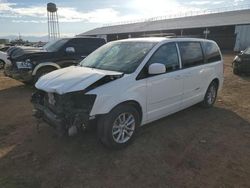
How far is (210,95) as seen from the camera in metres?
6.50

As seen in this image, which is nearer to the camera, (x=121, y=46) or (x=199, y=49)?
(x=121, y=46)

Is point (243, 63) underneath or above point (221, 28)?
underneath

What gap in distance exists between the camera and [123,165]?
379 cm

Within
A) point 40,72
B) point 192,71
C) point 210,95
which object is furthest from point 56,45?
point 210,95

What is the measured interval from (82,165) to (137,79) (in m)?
1.63

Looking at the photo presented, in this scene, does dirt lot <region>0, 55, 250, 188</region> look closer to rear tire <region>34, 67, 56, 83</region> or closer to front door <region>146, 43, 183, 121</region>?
front door <region>146, 43, 183, 121</region>

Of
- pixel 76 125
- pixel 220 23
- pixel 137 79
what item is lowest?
pixel 76 125

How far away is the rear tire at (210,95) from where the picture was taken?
636cm

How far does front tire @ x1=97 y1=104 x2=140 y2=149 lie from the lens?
3.88 metres

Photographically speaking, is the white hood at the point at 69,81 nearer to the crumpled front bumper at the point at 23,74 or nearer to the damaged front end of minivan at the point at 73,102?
the damaged front end of minivan at the point at 73,102

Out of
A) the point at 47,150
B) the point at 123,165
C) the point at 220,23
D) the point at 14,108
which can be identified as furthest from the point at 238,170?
the point at 220,23

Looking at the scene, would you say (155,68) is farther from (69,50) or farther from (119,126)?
(69,50)

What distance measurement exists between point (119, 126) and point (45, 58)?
5.37 m

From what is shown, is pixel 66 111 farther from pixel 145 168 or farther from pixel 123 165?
pixel 145 168
